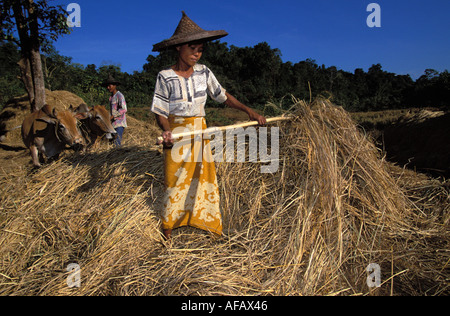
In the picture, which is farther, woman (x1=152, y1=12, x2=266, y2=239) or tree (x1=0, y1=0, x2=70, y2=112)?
tree (x1=0, y1=0, x2=70, y2=112)

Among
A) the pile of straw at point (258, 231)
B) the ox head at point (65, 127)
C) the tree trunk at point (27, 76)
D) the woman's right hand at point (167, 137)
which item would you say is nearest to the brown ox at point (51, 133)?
the ox head at point (65, 127)

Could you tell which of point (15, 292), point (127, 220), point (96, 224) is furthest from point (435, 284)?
point (15, 292)

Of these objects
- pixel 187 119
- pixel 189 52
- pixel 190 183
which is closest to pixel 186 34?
pixel 189 52

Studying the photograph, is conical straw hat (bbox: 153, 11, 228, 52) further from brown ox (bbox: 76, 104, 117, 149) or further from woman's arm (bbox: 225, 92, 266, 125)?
brown ox (bbox: 76, 104, 117, 149)

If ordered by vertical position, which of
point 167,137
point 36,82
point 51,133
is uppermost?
point 36,82

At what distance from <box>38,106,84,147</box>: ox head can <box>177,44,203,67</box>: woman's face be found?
3391mm

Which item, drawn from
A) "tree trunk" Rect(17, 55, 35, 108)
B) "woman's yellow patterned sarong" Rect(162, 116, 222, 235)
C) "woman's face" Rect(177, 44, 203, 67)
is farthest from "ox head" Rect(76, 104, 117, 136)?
"tree trunk" Rect(17, 55, 35, 108)

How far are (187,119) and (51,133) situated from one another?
161 inches

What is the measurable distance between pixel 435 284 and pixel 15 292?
11.6ft

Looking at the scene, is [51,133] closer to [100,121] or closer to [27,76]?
[100,121]

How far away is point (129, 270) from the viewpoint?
7.89 ft

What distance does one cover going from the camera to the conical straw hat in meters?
2.43

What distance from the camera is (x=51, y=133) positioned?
5375mm
